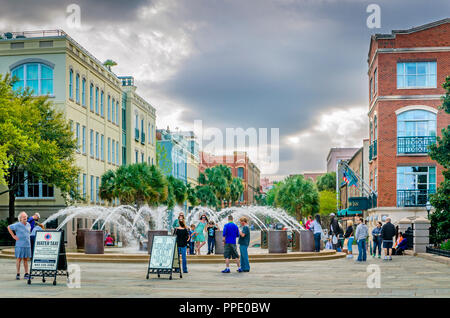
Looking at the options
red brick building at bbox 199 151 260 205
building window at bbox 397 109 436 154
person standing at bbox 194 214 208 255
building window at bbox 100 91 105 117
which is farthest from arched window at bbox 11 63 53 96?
red brick building at bbox 199 151 260 205

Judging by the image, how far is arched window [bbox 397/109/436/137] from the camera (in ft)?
135

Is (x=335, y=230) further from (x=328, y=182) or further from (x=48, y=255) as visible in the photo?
(x=328, y=182)

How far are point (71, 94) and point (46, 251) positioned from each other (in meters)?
32.0

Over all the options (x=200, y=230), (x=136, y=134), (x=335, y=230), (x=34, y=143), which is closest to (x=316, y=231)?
(x=335, y=230)

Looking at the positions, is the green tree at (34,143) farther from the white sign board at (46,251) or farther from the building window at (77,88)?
the white sign board at (46,251)

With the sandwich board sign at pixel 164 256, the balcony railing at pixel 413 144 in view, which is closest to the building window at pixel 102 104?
the balcony railing at pixel 413 144

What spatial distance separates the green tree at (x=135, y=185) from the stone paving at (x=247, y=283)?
23116 mm

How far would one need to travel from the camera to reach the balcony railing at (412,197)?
133ft

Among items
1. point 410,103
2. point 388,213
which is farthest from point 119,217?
point 410,103

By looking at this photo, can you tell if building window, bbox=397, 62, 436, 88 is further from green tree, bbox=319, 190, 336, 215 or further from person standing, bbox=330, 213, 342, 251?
green tree, bbox=319, 190, 336, 215

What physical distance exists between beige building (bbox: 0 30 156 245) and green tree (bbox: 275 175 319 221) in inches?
943

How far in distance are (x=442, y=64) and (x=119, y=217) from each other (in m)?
25.9

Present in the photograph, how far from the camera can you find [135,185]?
145ft
